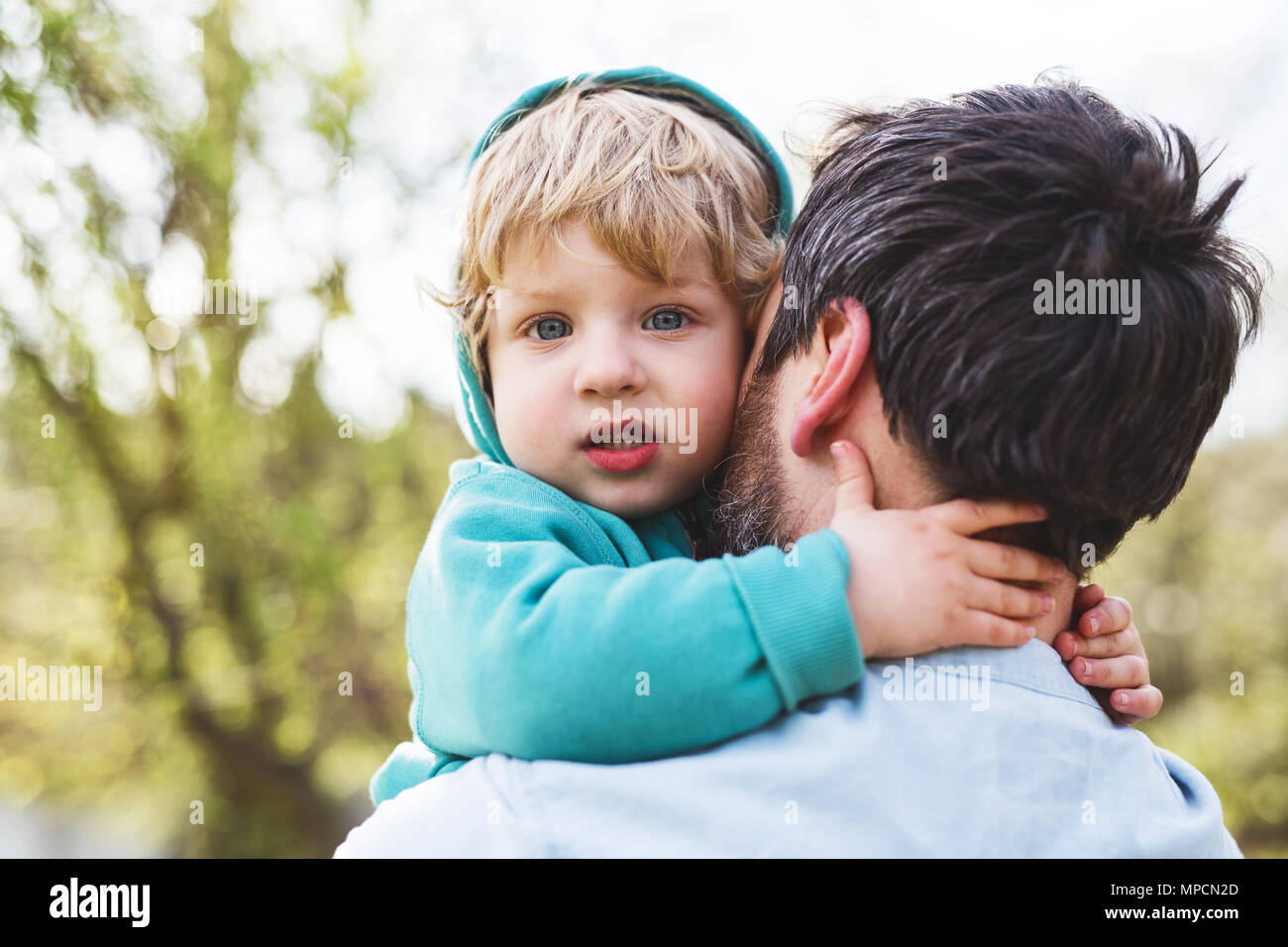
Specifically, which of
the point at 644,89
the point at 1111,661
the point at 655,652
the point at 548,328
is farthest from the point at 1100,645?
the point at 644,89

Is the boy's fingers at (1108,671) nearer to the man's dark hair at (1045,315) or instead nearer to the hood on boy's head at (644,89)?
the man's dark hair at (1045,315)

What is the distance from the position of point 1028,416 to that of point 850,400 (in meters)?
0.25

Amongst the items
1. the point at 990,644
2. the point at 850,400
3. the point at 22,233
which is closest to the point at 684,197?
the point at 850,400

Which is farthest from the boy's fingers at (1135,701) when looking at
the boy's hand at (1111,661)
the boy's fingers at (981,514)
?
the boy's fingers at (981,514)

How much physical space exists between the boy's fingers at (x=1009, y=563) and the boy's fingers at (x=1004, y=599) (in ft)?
0.05

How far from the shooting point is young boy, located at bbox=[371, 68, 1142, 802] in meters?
1.21

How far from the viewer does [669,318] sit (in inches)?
65.9

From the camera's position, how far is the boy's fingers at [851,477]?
136 cm

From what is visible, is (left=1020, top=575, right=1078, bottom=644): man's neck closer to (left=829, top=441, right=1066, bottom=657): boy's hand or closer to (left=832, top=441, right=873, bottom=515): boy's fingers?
(left=829, top=441, right=1066, bottom=657): boy's hand

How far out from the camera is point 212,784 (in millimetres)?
5398

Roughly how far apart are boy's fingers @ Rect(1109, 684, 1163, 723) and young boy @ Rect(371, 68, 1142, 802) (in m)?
0.10

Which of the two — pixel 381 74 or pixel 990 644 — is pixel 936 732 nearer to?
pixel 990 644

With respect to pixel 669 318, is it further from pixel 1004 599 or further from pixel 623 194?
pixel 1004 599

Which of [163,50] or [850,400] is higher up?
[163,50]
